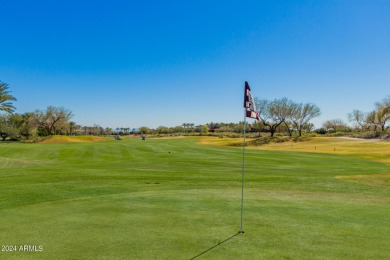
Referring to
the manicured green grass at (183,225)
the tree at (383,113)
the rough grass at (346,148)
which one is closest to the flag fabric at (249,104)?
the manicured green grass at (183,225)

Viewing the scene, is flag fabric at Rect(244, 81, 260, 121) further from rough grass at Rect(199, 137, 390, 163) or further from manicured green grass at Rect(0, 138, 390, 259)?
rough grass at Rect(199, 137, 390, 163)

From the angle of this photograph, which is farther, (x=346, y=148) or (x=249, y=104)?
(x=346, y=148)

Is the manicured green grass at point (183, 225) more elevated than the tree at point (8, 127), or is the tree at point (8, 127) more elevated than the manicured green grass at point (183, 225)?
the tree at point (8, 127)

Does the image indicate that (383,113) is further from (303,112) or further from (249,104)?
(249,104)

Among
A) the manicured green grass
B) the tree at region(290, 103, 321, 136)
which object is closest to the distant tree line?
the tree at region(290, 103, 321, 136)

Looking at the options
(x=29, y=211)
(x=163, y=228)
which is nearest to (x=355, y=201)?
(x=163, y=228)

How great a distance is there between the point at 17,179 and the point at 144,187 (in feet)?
23.4

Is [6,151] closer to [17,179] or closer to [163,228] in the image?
[17,179]

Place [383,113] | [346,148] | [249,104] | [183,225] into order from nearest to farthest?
[183,225]
[249,104]
[346,148]
[383,113]

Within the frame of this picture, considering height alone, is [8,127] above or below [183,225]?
above

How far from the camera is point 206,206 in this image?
9344 millimetres

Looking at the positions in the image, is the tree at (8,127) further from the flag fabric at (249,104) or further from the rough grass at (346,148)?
the flag fabric at (249,104)

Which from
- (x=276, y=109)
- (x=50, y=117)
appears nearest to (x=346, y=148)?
(x=276, y=109)

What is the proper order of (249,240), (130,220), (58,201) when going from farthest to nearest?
(58,201), (130,220), (249,240)
